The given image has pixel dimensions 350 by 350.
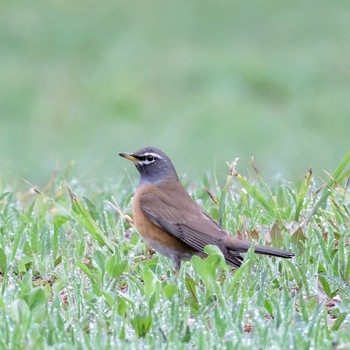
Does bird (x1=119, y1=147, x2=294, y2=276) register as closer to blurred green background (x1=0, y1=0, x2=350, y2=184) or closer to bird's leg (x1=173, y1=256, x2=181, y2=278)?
bird's leg (x1=173, y1=256, x2=181, y2=278)

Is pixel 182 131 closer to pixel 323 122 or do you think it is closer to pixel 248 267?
pixel 323 122

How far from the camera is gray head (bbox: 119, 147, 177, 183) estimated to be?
7.10 metres

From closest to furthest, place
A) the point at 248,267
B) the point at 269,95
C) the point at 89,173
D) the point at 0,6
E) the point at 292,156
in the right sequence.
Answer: the point at 248,267 → the point at 89,173 → the point at 292,156 → the point at 269,95 → the point at 0,6

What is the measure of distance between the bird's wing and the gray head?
250 mm

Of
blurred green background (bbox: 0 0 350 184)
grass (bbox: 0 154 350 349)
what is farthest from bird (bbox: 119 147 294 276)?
blurred green background (bbox: 0 0 350 184)

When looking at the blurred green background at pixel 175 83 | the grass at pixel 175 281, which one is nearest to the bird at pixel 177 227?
the grass at pixel 175 281

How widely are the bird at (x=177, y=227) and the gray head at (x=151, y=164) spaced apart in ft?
0.27

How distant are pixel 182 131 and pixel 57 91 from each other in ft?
8.28

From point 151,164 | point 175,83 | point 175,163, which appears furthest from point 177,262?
point 175,83

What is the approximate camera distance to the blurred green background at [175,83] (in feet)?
47.5

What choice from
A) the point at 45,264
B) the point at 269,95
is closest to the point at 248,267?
the point at 45,264

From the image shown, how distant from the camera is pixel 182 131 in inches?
600

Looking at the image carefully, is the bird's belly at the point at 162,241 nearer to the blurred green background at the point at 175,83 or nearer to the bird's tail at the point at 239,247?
the bird's tail at the point at 239,247

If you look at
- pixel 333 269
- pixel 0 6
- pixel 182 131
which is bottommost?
pixel 333 269
